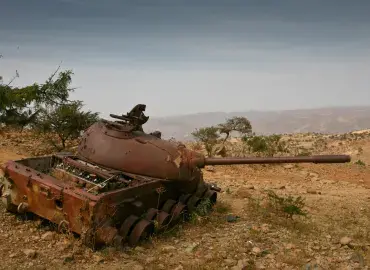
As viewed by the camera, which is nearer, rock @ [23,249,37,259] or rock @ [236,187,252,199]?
rock @ [23,249,37,259]

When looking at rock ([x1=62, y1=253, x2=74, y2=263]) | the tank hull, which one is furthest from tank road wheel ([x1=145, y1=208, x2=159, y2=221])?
rock ([x1=62, y1=253, x2=74, y2=263])

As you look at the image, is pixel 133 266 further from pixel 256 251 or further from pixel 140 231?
pixel 256 251

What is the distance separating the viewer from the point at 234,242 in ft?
23.0

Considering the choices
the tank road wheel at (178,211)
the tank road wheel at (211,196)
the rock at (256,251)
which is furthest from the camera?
the tank road wheel at (211,196)

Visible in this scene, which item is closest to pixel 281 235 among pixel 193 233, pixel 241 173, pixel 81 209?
pixel 193 233

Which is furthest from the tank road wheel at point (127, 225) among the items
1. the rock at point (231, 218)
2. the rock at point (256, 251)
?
the rock at point (231, 218)

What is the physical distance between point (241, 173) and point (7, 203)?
8.22 metres

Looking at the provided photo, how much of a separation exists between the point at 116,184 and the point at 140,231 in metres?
0.96

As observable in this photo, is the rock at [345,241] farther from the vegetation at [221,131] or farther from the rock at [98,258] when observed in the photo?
the vegetation at [221,131]

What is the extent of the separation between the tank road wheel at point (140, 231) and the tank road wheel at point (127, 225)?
60 millimetres

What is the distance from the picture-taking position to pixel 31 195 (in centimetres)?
705

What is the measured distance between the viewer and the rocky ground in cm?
616

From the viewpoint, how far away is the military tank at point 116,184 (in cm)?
639

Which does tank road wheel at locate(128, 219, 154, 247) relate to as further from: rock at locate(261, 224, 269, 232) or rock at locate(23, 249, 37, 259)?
rock at locate(261, 224, 269, 232)
